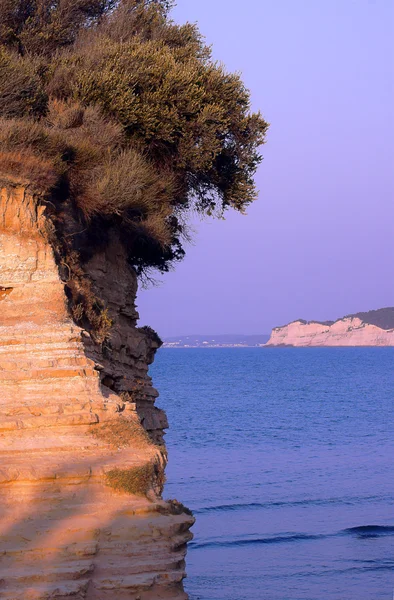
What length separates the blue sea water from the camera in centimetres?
1639

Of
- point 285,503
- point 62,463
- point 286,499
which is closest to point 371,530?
point 285,503

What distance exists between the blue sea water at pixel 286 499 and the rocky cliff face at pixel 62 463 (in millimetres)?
7019

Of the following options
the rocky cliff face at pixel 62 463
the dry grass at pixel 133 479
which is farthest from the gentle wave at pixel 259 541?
the dry grass at pixel 133 479

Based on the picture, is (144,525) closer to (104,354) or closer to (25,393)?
(25,393)

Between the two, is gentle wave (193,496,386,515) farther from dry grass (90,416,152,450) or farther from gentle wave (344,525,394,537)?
dry grass (90,416,152,450)

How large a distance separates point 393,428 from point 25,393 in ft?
116

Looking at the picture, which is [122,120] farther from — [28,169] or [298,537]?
[298,537]

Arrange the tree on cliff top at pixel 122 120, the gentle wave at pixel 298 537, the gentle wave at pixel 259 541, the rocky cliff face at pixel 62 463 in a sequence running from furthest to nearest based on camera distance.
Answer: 1. the gentle wave at pixel 298 537
2. the gentle wave at pixel 259 541
3. the tree on cliff top at pixel 122 120
4. the rocky cliff face at pixel 62 463

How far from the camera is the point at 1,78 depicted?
14055mm

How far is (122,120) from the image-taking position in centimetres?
1524

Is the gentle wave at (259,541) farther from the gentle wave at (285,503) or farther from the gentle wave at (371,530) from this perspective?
the gentle wave at (285,503)

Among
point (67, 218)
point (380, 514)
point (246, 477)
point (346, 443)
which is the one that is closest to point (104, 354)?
point (67, 218)

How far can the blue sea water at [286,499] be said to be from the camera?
16.4 metres

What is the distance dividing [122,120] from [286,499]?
13.1 metres
